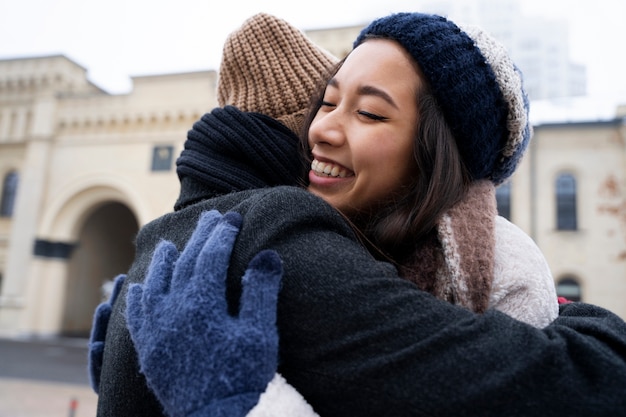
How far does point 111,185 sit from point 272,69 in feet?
68.0

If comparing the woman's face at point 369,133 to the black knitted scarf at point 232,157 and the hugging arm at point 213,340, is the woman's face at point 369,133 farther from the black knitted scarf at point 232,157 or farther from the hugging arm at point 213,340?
the hugging arm at point 213,340

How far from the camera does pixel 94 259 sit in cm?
2384

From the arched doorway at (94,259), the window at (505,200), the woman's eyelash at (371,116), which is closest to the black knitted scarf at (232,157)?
the woman's eyelash at (371,116)

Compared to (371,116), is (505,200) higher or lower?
higher

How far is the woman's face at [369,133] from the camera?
1.53m

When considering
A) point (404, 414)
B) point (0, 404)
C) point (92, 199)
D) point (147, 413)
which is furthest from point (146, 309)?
point (92, 199)

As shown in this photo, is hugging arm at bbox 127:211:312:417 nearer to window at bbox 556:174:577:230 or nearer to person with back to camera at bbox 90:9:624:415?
person with back to camera at bbox 90:9:624:415

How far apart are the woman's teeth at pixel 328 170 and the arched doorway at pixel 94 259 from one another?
75.2 feet

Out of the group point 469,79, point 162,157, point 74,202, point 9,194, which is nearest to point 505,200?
point 162,157

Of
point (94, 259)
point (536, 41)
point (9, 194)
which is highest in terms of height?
point (536, 41)

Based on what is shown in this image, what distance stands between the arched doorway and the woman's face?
2297 cm

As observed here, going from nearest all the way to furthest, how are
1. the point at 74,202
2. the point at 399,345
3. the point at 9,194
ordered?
the point at 399,345, the point at 74,202, the point at 9,194

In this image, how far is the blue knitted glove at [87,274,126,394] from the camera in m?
1.85

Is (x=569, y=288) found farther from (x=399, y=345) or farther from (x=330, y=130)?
(x=399, y=345)
